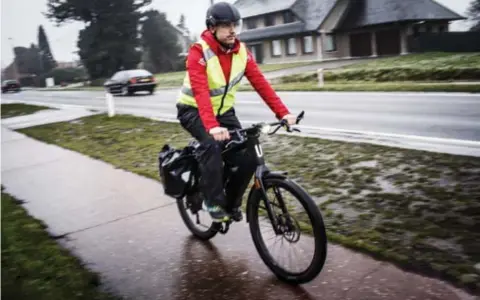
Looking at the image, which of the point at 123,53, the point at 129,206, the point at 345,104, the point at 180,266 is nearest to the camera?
the point at 180,266

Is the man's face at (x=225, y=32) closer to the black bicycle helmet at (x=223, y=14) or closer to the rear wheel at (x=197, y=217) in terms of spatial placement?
the black bicycle helmet at (x=223, y=14)

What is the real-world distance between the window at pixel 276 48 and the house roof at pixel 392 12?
7005 mm

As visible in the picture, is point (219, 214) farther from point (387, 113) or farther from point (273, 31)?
point (273, 31)

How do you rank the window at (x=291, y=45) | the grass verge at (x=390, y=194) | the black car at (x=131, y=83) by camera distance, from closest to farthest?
the grass verge at (x=390, y=194)
the black car at (x=131, y=83)
the window at (x=291, y=45)

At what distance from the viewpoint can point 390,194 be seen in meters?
4.96

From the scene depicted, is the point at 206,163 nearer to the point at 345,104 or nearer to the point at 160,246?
the point at 160,246

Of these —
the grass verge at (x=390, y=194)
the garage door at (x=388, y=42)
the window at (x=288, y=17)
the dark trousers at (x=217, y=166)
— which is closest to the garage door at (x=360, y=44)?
the garage door at (x=388, y=42)

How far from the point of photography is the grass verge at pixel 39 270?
3379mm

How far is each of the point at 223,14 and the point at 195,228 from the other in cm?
212

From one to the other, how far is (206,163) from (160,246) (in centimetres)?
117

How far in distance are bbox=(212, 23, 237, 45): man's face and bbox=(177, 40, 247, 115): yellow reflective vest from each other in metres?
0.14

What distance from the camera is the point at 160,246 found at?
14.0 ft

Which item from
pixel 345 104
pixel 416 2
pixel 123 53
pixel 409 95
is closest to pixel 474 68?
pixel 409 95

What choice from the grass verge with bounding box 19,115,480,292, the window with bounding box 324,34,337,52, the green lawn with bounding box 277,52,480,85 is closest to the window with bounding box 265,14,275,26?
the window with bounding box 324,34,337,52
